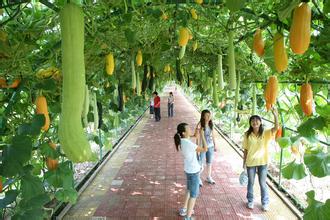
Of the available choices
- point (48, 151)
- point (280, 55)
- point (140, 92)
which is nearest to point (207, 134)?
point (140, 92)

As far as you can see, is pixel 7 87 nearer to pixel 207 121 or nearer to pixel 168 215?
pixel 168 215

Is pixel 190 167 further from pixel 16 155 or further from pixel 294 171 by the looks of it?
pixel 16 155

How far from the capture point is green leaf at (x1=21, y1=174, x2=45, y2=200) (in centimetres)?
278

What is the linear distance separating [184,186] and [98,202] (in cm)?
155

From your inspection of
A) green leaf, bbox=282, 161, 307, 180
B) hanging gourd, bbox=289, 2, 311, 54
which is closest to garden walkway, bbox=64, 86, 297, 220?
green leaf, bbox=282, 161, 307, 180

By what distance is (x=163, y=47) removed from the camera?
3.99 m

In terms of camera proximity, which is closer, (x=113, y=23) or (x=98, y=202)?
(x=113, y=23)

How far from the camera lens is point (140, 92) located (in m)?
4.67

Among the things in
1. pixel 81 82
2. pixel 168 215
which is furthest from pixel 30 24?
pixel 168 215

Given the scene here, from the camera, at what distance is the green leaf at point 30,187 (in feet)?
9.12

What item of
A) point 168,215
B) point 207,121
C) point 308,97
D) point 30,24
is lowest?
point 168,215

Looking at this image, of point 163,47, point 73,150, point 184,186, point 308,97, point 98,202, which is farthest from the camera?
point 184,186

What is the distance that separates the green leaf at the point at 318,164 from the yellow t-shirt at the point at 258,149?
198 centimetres

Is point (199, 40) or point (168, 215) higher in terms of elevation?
point (199, 40)
